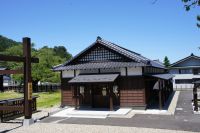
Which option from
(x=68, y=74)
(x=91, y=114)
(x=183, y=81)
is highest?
(x=68, y=74)

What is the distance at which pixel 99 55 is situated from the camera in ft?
78.0

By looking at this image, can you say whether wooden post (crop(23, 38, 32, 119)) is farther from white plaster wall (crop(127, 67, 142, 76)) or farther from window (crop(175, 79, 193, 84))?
window (crop(175, 79, 193, 84))

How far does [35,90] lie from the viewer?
4834 cm

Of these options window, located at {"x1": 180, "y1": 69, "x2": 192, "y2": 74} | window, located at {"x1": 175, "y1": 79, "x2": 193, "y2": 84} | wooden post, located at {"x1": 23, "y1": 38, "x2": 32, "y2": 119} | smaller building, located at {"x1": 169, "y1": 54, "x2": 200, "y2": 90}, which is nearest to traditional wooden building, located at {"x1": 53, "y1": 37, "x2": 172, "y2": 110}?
wooden post, located at {"x1": 23, "y1": 38, "x2": 32, "y2": 119}

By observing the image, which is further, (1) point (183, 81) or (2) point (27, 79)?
(1) point (183, 81)

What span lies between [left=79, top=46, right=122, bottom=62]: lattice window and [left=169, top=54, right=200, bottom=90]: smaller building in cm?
2826

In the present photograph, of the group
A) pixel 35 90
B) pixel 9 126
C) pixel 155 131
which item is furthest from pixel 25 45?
pixel 35 90

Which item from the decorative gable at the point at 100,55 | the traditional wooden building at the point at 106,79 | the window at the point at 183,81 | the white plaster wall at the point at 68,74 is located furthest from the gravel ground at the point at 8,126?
the window at the point at 183,81

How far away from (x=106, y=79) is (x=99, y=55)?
3263 millimetres

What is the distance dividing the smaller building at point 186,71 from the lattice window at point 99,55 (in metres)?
28.3

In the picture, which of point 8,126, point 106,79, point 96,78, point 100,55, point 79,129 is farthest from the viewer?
point 100,55

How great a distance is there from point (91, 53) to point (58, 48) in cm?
12524

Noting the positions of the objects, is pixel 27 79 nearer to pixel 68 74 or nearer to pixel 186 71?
pixel 68 74

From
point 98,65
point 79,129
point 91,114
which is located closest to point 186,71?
point 98,65
